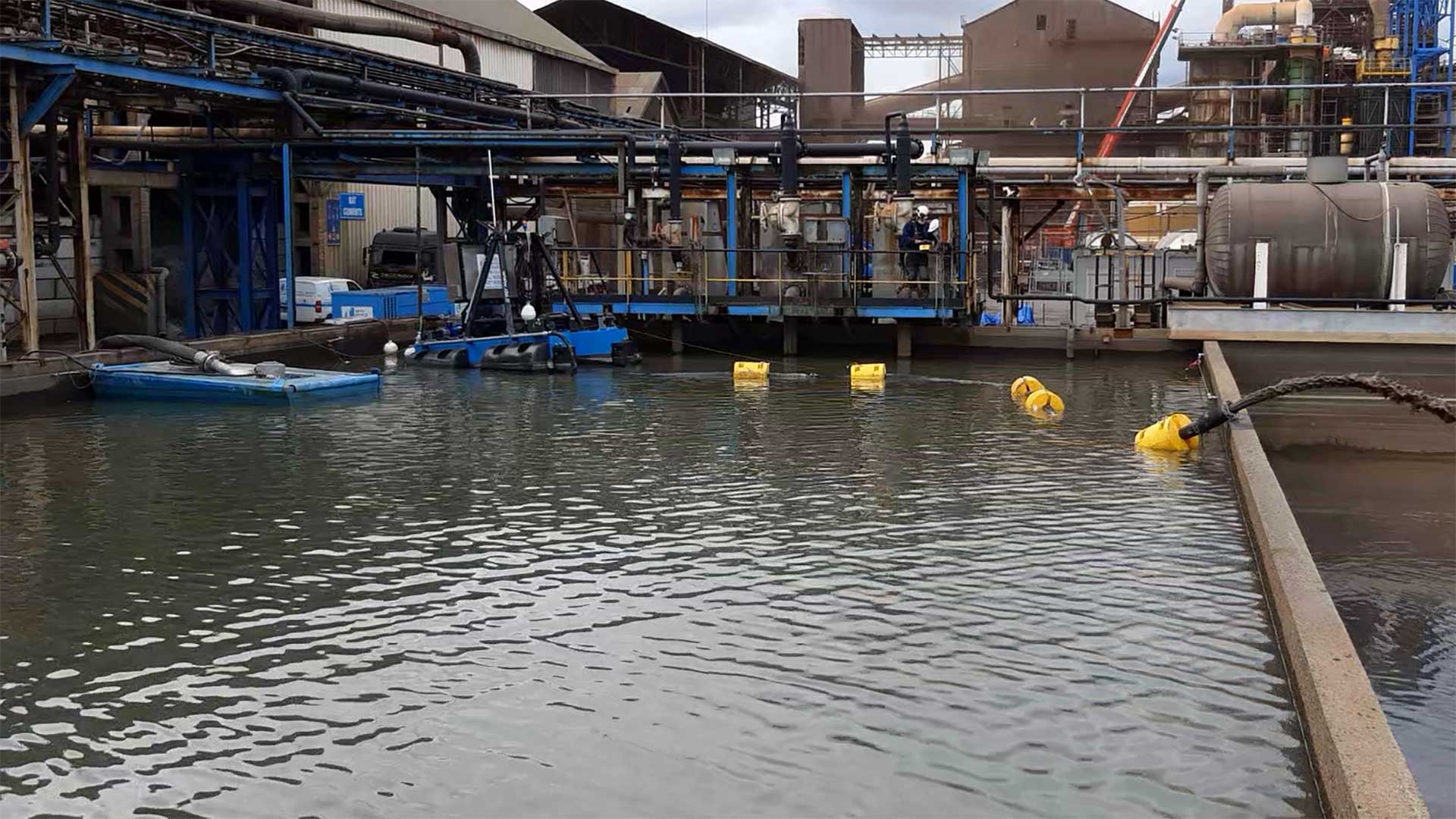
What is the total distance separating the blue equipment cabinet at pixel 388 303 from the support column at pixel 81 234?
880cm

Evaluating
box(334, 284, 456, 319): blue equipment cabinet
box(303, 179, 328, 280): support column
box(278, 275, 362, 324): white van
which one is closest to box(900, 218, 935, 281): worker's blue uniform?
box(334, 284, 456, 319): blue equipment cabinet

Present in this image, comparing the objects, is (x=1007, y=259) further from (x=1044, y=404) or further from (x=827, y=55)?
(x=827, y=55)

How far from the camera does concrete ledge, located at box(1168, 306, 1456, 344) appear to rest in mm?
20984

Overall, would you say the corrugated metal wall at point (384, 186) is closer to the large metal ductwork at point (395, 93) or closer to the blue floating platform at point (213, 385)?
the large metal ductwork at point (395, 93)

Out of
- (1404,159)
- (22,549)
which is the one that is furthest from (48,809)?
(1404,159)

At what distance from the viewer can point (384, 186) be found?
131 ft

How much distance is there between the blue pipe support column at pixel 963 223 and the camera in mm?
27672

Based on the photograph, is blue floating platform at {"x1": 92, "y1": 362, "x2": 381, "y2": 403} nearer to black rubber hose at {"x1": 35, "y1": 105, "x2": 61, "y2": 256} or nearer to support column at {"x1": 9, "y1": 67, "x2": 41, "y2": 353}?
support column at {"x1": 9, "y1": 67, "x2": 41, "y2": 353}

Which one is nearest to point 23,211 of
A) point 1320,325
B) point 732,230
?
point 732,230

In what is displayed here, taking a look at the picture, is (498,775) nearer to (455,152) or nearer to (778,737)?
(778,737)

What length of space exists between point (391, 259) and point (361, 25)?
272 inches

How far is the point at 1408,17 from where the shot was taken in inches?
2359

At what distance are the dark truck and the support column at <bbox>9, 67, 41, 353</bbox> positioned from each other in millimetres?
17963

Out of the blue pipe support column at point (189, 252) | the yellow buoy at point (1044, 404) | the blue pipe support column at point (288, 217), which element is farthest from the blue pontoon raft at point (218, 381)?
the yellow buoy at point (1044, 404)
